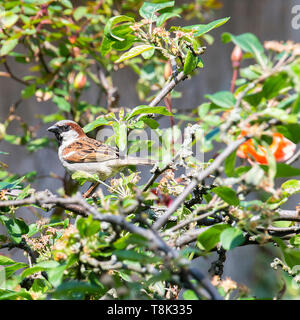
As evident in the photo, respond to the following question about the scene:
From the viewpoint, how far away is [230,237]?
776 mm

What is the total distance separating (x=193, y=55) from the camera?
114 cm

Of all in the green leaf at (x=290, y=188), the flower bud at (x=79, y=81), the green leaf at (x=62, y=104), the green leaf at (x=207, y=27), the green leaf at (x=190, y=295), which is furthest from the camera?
the flower bud at (x=79, y=81)

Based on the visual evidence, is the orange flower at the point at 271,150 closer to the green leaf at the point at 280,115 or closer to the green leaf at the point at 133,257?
the green leaf at the point at 280,115

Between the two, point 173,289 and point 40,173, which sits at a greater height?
point 173,289

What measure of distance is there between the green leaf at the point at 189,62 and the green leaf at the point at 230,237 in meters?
0.51

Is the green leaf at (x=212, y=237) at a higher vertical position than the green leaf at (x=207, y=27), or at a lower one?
lower

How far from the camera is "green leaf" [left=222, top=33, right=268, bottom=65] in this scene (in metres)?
0.75

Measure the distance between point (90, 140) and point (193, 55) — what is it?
1407 mm

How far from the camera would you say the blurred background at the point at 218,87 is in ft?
10.4

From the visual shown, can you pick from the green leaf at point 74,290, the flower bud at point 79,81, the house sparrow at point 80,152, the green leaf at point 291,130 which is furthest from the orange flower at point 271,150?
the flower bud at point 79,81

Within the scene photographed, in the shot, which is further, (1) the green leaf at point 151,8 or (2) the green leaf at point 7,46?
(2) the green leaf at point 7,46

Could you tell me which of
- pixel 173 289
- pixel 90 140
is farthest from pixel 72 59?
pixel 173 289

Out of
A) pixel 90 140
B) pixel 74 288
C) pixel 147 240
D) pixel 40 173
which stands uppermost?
pixel 147 240
